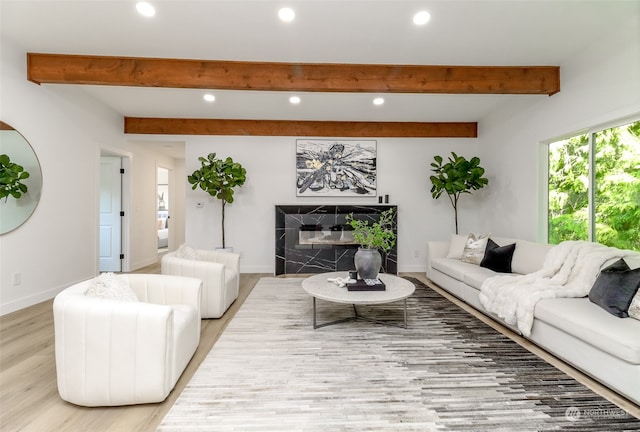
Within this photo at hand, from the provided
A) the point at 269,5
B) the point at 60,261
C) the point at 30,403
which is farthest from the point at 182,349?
the point at 60,261

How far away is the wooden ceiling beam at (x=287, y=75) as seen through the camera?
3260 millimetres

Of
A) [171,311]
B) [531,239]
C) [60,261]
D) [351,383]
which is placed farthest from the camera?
[531,239]

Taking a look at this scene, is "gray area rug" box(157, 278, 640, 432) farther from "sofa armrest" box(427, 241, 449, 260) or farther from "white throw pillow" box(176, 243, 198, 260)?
"sofa armrest" box(427, 241, 449, 260)

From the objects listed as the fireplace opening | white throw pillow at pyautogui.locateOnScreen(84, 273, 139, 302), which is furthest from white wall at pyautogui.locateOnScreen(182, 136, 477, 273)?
white throw pillow at pyautogui.locateOnScreen(84, 273, 139, 302)

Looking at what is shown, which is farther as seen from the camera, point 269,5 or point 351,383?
point 269,5

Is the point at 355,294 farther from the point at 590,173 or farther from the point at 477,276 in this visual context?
the point at 590,173

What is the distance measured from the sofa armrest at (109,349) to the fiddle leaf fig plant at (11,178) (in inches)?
92.8

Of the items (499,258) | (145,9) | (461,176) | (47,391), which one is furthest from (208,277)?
(461,176)

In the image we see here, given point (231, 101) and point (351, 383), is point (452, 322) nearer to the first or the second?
point (351, 383)

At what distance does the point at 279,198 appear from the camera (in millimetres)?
5613

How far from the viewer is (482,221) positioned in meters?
5.52

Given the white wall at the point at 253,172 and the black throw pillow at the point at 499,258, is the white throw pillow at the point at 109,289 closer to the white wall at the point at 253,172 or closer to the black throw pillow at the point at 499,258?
the white wall at the point at 253,172

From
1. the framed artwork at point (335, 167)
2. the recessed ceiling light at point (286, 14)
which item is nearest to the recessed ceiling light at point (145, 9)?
the recessed ceiling light at point (286, 14)

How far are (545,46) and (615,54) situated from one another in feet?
1.96
